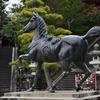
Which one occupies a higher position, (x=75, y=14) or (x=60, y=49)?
(x=75, y=14)

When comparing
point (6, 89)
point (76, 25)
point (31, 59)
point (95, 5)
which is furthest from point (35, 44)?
point (95, 5)

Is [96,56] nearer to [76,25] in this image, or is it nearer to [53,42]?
[76,25]

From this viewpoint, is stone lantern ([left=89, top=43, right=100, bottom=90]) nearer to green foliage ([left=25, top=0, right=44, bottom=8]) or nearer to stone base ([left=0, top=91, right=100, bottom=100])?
green foliage ([left=25, top=0, right=44, bottom=8])

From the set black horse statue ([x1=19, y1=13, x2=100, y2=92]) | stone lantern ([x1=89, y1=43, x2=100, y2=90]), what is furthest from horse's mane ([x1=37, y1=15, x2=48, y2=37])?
stone lantern ([x1=89, y1=43, x2=100, y2=90])

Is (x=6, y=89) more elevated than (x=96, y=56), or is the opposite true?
(x=96, y=56)

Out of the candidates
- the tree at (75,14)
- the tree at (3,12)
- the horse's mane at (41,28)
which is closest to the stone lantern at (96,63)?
the tree at (75,14)

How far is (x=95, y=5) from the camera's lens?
22.7 metres

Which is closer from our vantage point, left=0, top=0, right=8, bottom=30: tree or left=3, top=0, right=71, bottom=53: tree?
left=3, top=0, right=71, bottom=53: tree

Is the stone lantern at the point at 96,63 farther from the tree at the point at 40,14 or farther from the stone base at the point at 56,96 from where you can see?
the stone base at the point at 56,96

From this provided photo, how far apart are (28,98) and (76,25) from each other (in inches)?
507

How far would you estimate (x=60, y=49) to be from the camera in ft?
24.7

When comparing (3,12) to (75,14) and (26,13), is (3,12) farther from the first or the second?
(26,13)

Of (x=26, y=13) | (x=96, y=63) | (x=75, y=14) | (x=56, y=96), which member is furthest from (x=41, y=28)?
(x=75, y=14)

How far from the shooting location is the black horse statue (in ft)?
23.9
